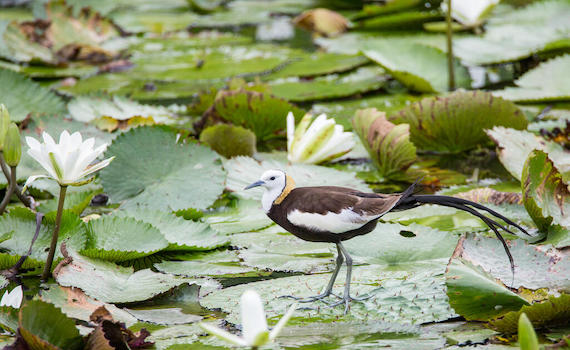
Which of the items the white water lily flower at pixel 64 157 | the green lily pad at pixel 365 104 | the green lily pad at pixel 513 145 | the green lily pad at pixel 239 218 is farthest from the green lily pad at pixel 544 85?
the white water lily flower at pixel 64 157

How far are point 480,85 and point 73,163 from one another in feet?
10.6

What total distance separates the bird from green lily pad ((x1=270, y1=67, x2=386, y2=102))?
7.31ft

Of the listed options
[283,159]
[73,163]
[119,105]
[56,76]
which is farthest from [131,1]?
[73,163]

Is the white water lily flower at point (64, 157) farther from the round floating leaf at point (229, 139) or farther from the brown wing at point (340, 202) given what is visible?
the round floating leaf at point (229, 139)

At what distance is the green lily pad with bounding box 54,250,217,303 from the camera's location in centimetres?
210

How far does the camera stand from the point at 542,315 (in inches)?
69.9

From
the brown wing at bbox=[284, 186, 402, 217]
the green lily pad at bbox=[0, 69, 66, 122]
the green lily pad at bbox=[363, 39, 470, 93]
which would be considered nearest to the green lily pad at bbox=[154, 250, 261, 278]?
the brown wing at bbox=[284, 186, 402, 217]

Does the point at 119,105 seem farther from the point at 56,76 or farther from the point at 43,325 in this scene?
the point at 43,325

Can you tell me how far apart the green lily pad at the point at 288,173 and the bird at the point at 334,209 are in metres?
0.89

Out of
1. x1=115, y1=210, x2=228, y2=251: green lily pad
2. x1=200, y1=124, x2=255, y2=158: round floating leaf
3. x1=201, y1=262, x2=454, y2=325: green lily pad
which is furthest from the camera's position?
x1=200, y1=124, x2=255, y2=158: round floating leaf

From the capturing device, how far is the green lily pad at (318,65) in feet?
15.9

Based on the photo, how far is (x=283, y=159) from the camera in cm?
340

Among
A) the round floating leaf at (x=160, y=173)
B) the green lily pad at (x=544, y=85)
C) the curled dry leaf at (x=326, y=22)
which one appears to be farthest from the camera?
the curled dry leaf at (x=326, y=22)

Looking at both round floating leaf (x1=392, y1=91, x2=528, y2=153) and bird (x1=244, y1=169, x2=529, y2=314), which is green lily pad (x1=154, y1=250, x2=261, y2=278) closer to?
bird (x1=244, y1=169, x2=529, y2=314)
